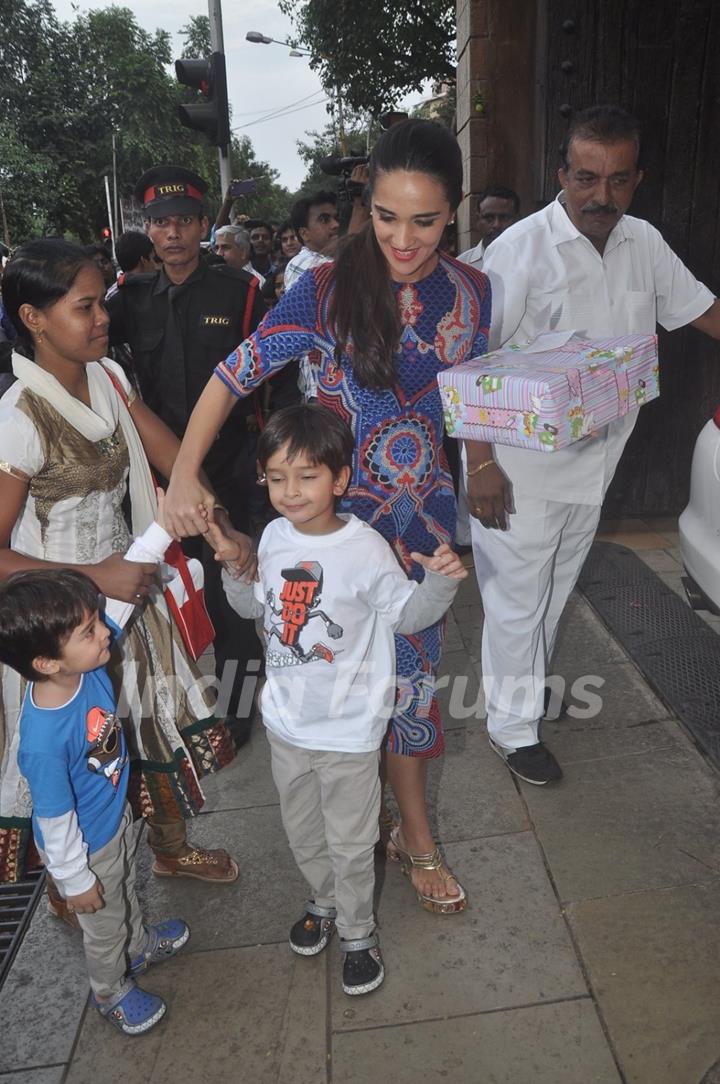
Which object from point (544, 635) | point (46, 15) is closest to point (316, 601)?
point (544, 635)

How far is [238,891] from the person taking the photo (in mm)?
2598

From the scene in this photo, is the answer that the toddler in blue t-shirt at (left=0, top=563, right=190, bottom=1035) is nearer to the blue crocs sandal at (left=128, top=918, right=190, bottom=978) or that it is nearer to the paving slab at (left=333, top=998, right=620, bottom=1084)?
the blue crocs sandal at (left=128, top=918, right=190, bottom=978)

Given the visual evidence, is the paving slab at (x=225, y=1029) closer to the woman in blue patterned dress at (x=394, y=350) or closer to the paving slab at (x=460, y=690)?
the woman in blue patterned dress at (x=394, y=350)

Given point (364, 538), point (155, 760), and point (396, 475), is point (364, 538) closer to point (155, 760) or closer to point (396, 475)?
point (396, 475)

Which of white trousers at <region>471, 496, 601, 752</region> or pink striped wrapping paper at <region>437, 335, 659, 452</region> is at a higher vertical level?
pink striped wrapping paper at <region>437, 335, 659, 452</region>

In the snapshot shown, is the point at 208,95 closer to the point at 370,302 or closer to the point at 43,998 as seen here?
the point at 370,302

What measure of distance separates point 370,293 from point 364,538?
1.93ft

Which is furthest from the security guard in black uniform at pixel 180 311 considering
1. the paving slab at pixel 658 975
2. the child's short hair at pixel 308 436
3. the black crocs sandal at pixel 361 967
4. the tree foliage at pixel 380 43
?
the tree foliage at pixel 380 43

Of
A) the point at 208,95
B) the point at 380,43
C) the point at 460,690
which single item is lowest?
the point at 460,690

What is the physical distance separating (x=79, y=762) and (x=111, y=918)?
1.39 ft

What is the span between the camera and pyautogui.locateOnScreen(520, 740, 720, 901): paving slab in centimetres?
248

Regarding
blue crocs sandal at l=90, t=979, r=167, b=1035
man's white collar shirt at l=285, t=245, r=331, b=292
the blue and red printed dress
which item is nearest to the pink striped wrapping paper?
the blue and red printed dress

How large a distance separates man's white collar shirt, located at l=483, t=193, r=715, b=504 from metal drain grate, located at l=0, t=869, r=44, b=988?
2033 millimetres

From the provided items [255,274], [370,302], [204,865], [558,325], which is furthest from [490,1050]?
[255,274]
